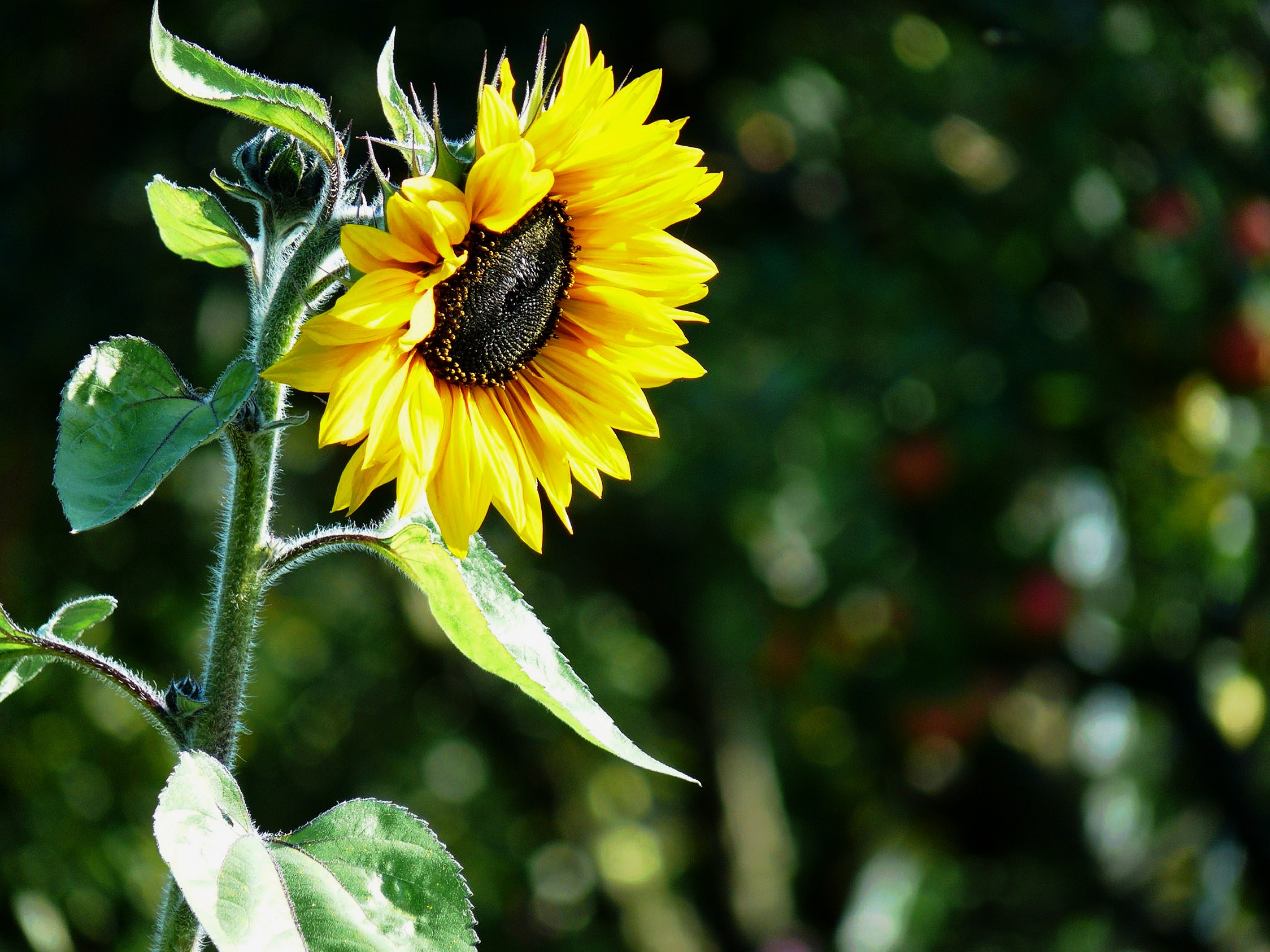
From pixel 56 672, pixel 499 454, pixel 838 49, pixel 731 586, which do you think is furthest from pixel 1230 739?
pixel 499 454

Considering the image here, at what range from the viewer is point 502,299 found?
884 mm

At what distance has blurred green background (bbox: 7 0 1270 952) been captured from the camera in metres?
2.48

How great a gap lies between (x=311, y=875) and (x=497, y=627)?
17 cm

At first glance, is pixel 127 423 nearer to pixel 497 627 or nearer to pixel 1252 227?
pixel 497 627

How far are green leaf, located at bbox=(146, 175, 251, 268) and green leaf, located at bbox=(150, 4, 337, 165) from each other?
Answer: 0.20 feet

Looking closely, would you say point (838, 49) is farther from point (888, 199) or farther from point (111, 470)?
point (111, 470)

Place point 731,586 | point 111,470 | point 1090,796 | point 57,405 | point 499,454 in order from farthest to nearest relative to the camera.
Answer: point 1090,796, point 731,586, point 57,405, point 499,454, point 111,470

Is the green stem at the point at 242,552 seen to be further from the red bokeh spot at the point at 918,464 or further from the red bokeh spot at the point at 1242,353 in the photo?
the red bokeh spot at the point at 1242,353

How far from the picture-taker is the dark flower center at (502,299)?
856 mm

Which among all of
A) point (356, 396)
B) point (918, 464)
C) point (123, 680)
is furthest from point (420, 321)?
point (918, 464)

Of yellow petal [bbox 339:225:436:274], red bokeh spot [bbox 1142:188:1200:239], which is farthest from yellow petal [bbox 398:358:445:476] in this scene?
red bokeh spot [bbox 1142:188:1200:239]

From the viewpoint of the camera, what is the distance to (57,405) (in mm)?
2533

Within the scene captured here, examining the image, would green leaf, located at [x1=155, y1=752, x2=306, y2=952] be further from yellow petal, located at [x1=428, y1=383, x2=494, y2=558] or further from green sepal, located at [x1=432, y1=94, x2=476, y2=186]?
green sepal, located at [x1=432, y1=94, x2=476, y2=186]

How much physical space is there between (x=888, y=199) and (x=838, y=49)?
365 mm
